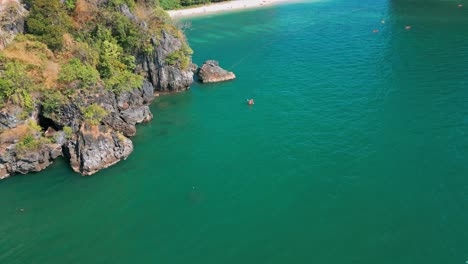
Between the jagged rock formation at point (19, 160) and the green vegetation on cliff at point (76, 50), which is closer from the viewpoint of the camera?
the jagged rock formation at point (19, 160)

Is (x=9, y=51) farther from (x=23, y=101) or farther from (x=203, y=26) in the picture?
(x=203, y=26)

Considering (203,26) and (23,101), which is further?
(203,26)

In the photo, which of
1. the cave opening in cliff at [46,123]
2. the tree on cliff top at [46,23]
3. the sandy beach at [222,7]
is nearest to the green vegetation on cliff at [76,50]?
the tree on cliff top at [46,23]

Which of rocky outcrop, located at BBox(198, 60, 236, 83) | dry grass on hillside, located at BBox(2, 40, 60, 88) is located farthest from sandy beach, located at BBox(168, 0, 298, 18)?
dry grass on hillside, located at BBox(2, 40, 60, 88)

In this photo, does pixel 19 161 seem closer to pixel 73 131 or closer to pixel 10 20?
pixel 73 131

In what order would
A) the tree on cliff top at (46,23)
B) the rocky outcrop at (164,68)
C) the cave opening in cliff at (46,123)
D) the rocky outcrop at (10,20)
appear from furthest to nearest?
the rocky outcrop at (164,68)
the tree on cliff top at (46,23)
the cave opening in cliff at (46,123)
the rocky outcrop at (10,20)

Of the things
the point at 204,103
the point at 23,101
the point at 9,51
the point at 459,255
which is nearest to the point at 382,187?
the point at 459,255

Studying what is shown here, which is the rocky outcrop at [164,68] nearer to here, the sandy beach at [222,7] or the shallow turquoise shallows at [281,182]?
the shallow turquoise shallows at [281,182]
